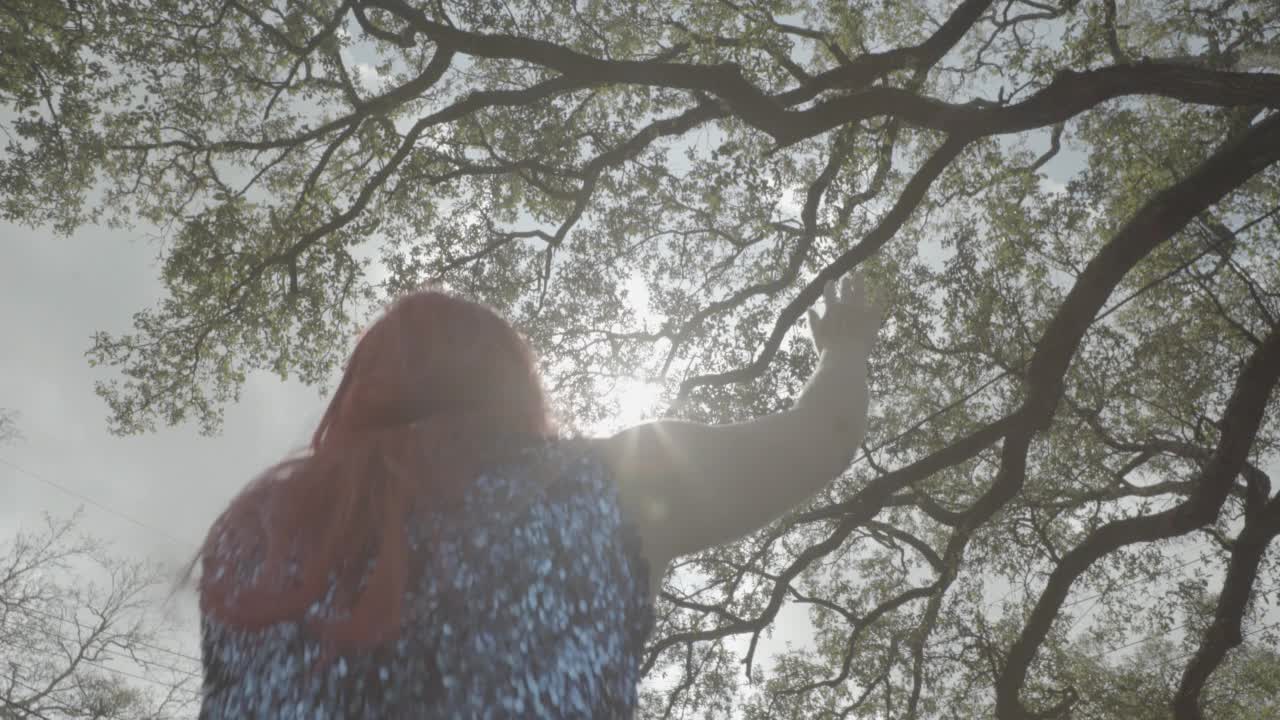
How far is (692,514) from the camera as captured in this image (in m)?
1.24

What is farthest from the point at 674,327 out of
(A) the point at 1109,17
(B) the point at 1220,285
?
(B) the point at 1220,285

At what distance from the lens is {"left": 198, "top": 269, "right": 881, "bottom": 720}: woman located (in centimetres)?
101

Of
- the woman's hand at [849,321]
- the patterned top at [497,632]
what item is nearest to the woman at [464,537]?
the patterned top at [497,632]

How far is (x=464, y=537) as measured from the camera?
3.59 feet

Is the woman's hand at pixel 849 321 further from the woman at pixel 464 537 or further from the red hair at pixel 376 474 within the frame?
the red hair at pixel 376 474

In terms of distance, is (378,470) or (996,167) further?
(996,167)

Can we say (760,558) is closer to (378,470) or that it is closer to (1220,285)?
(1220,285)

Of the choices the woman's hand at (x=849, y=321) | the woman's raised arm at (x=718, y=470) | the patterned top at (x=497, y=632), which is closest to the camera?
the patterned top at (x=497, y=632)

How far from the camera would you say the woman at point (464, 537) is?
1.01 m

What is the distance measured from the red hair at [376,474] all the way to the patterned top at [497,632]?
1.6 inches

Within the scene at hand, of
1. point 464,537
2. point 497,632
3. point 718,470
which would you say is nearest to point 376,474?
point 464,537

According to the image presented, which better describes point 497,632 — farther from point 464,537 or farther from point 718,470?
point 718,470

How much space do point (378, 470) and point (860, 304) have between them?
1.18 meters

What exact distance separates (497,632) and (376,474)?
33cm
